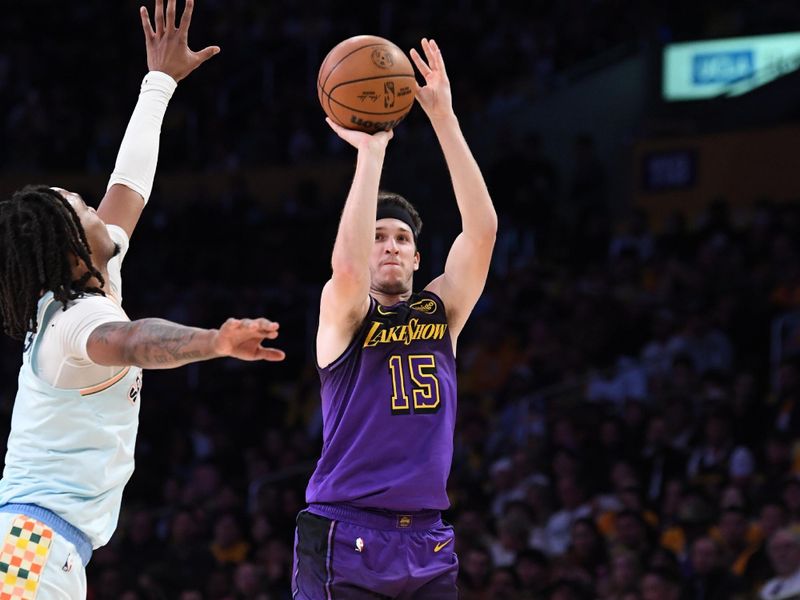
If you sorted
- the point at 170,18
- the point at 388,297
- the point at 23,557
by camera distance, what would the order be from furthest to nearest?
the point at 170,18 < the point at 388,297 < the point at 23,557

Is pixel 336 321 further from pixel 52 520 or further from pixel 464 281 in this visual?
pixel 52 520

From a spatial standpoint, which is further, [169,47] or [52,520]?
[169,47]

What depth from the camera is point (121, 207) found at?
498cm

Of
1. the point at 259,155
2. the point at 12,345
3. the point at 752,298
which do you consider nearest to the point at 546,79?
the point at 259,155

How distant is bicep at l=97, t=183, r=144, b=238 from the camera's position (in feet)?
16.2

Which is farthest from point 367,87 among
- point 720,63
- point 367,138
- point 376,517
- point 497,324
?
point 720,63

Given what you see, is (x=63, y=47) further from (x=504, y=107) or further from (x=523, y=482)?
(x=523, y=482)

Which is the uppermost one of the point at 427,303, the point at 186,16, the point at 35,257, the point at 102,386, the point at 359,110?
the point at 186,16

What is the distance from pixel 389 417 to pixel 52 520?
1.37 metres

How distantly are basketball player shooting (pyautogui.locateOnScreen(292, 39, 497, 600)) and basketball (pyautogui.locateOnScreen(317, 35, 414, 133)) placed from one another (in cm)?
7

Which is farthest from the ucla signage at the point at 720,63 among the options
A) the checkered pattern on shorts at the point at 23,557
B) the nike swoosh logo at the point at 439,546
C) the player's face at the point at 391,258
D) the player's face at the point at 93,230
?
the checkered pattern on shorts at the point at 23,557

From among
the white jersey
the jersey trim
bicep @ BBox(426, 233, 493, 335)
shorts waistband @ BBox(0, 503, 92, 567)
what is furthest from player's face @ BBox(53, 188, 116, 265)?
bicep @ BBox(426, 233, 493, 335)

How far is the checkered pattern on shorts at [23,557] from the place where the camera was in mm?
3895

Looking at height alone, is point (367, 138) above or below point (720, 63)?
below
